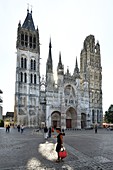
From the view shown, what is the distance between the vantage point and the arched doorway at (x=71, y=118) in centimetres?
5838

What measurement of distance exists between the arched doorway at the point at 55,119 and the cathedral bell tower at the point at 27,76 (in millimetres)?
6046

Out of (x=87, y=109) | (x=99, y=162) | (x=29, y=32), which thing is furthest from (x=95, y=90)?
(x=99, y=162)

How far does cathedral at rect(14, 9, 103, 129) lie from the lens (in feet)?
169

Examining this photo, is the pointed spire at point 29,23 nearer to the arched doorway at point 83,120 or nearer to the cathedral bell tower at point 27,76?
the cathedral bell tower at point 27,76

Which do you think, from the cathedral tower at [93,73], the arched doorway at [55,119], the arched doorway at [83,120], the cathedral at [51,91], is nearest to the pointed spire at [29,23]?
the cathedral at [51,91]

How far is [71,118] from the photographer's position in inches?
2352

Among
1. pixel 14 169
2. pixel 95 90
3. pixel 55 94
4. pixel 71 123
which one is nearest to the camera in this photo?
pixel 14 169

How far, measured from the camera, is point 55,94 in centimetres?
5591

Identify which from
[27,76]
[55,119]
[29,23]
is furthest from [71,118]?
[29,23]

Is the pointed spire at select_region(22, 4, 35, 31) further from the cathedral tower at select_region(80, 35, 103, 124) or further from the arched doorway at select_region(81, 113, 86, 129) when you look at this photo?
the arched doorway at select_region(81, 113, 86, 129)

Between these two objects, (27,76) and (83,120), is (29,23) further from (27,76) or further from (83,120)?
(83,120)

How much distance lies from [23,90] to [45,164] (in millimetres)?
44881

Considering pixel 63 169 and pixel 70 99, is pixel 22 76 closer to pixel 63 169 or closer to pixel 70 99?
pixel 70 99

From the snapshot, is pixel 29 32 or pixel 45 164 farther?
pixel 29 32
